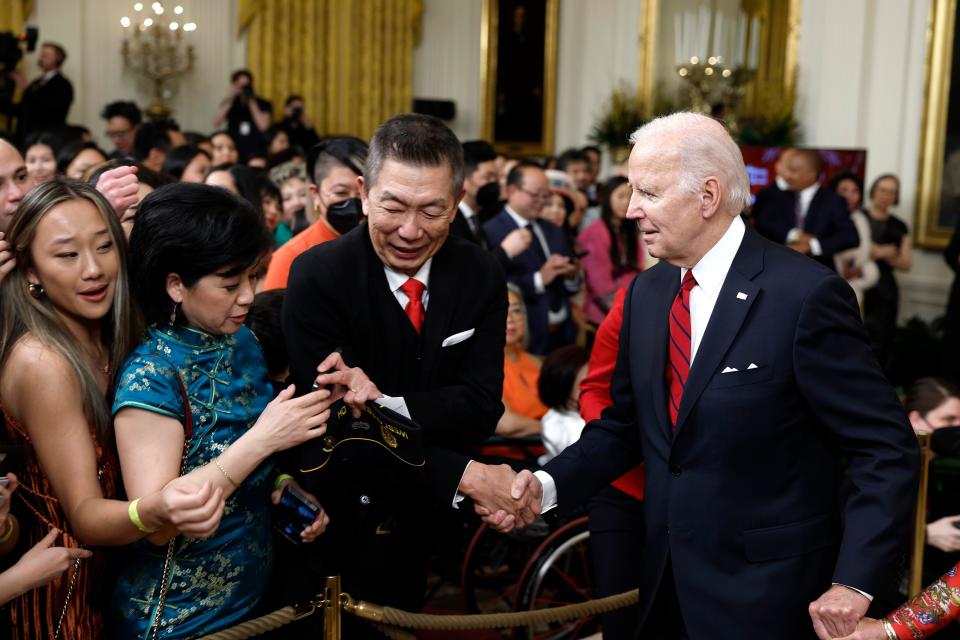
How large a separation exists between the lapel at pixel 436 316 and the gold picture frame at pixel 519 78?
1220cm

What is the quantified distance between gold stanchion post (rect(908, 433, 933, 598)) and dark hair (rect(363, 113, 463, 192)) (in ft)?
6.48

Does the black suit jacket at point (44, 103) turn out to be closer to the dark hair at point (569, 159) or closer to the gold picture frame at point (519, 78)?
the dark hair at point (569, 159)

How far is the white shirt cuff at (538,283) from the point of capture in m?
5.68

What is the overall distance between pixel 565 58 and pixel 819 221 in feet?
24.4

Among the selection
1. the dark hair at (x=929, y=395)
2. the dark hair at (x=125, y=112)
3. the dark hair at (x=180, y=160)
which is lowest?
the dark hair at (x=929, y=395)

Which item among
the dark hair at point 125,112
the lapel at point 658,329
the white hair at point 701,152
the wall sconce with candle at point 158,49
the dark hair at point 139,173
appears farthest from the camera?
the wall sconce with candle at point 158,49

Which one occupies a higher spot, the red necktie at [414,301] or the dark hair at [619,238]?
the red necktie at [414,301]

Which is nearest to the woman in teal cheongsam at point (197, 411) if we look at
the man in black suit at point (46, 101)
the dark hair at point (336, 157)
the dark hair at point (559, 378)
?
the dark hair at point (336, 157)

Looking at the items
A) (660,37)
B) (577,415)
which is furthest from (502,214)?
(660,37)

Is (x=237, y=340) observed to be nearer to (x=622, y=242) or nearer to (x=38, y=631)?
(x=38, y=631)

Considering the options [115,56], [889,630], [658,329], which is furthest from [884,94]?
[115,56]

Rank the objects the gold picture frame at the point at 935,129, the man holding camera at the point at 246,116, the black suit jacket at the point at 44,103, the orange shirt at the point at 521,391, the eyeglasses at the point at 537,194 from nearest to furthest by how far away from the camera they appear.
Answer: the orange shirt at the point at 521,391 < the eyeglasses at the point at 537,194 < the gold picture frame at the point at 935,129 < the black suit jacket at the point at 44,103 < the man holding camera at the point at 246,116

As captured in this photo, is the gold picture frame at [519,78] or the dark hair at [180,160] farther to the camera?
the gold picture frame at [519,78]

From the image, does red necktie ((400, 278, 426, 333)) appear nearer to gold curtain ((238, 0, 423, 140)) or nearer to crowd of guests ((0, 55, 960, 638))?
crowd of guests ((0, 55, 960, 638))
